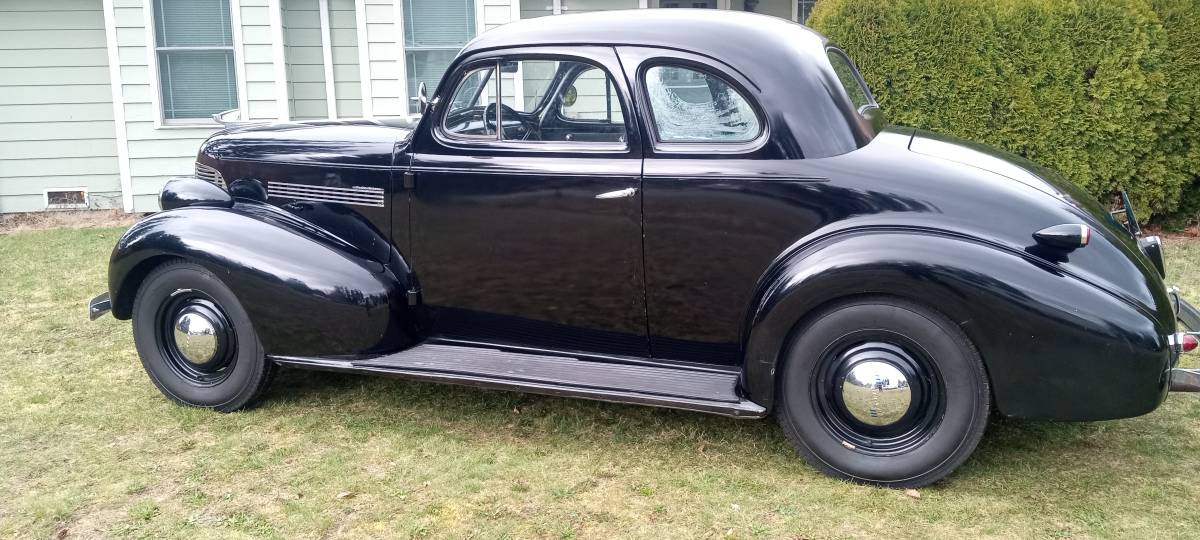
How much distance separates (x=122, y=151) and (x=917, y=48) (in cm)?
802

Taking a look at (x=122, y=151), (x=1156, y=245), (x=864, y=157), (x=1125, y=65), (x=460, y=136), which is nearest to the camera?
(x=864, y=157)

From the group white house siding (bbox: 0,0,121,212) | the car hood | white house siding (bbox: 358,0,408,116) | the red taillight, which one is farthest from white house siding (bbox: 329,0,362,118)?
the red taillight

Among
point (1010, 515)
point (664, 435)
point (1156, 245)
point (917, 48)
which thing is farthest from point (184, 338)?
point (917, 48)

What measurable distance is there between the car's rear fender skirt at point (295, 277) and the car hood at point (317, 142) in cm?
35

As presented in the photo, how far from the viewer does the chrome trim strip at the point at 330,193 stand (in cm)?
436

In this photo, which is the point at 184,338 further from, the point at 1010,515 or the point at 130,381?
the point at 1010,515

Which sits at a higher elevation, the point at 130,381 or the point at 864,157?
the point at 864,157

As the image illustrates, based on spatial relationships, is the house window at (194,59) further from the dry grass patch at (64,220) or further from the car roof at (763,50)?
the car roof at (763,50)

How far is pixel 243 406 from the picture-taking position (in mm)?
4555

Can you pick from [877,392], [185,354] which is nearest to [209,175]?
[185,354]

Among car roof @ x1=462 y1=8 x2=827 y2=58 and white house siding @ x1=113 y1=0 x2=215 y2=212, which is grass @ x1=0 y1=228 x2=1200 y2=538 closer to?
car roof @ x1=462 y1=8 x2=827 y2=58

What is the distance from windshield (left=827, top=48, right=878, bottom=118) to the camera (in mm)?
4090

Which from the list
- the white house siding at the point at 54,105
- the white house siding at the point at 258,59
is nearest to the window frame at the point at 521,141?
the white house siding at the point at 258,59

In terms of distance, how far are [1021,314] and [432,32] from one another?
7.94 metres
